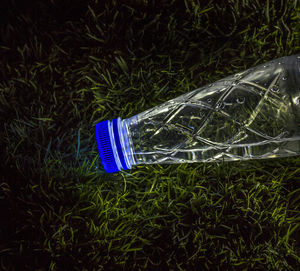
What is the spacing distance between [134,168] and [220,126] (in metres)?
0.34

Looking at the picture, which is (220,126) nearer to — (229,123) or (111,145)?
(229,123)

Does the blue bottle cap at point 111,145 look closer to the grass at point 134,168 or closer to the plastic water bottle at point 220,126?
the plastic water bottle at point 220,126

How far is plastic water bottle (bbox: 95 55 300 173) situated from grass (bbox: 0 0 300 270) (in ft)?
0.25

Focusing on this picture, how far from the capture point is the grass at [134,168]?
0.88 metres

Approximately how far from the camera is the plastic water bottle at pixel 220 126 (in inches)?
32.5

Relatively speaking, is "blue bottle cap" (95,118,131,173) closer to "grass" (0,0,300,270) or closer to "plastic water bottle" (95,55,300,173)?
"plastic water bottle" (95,55,300,173)

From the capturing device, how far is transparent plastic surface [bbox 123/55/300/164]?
83 centimetres

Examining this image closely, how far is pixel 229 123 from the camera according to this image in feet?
2.83

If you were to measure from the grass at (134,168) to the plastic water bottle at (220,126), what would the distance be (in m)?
0.08

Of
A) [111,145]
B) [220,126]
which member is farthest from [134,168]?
[220,126]

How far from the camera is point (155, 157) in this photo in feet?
2.97

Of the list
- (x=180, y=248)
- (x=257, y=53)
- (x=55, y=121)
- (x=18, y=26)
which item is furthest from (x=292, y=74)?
(x=18, y=26)


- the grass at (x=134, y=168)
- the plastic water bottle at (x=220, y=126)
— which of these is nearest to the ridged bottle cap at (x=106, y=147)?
the plastic water bottle at (x=220, y=126)

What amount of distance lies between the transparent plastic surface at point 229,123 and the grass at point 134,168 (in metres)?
0.08
